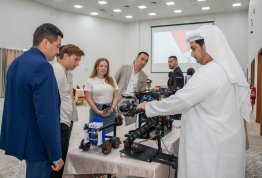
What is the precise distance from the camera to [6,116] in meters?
1.49

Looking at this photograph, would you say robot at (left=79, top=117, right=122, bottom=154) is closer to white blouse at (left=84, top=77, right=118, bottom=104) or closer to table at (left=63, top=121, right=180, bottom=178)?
table at (left=63, top=121, right=180, bottom=178)

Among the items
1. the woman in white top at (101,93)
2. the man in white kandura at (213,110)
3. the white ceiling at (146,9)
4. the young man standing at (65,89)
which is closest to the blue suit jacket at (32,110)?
the young man standing at (65,89)

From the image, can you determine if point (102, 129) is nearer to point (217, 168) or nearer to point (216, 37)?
point (217, 168)

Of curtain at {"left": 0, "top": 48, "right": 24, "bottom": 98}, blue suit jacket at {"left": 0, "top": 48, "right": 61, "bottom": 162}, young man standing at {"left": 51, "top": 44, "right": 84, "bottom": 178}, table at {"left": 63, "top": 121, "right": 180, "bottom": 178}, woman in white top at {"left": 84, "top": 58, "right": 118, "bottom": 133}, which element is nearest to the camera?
blue suit jacket at {"left": 0, "top": 48, "right": 61, "bottom": 162}

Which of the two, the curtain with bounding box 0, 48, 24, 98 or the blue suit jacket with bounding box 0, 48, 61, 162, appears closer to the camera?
the blue suit jacket with bounding box 0, 48, 61, 162

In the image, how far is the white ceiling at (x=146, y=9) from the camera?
28.2 feet

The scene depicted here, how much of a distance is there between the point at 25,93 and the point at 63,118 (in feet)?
2.36

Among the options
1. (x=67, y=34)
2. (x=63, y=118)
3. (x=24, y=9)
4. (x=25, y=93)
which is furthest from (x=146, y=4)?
(x=25, y=93)

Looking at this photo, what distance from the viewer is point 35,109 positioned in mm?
1323

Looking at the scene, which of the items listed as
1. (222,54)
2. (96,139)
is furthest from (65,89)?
(222,54)

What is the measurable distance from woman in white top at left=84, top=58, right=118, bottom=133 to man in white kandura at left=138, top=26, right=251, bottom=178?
1.31 meters

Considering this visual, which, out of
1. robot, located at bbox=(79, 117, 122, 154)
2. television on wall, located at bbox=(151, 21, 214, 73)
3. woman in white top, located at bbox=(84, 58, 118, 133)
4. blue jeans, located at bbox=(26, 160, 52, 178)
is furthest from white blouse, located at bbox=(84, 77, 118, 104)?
television on wall, located at bbox=(151, 21, 214, 73)

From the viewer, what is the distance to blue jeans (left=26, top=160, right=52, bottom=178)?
1.42 metres

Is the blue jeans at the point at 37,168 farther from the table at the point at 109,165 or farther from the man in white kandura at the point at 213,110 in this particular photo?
the man in white kandura at the point at 213,110
